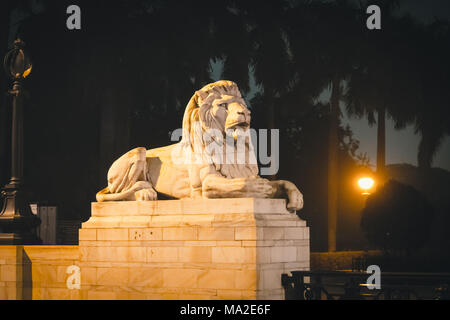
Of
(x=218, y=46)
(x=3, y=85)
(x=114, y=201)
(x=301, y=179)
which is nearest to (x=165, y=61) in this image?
(x=218, y=46)

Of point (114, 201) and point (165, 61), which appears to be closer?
point (114, 201)

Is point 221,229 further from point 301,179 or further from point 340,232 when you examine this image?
point 340,232

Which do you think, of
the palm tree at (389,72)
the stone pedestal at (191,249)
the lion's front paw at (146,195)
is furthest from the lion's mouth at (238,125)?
the palm tree at (389,72)

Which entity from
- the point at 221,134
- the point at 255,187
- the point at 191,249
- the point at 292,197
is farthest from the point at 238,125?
the point at 191,249

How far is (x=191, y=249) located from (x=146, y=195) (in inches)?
52.0

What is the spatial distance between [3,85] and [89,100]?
293 cm

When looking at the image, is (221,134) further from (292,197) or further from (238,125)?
(292,197)

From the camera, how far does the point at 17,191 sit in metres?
15.1

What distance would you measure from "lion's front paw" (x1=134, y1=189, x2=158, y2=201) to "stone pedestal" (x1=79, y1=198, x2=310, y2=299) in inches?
6.7

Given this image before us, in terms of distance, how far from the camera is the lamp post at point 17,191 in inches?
576

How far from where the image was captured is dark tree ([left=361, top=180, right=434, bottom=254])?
29.5 meters

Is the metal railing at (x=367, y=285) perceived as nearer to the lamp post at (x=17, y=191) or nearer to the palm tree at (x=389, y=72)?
the lamp post at (x=17, y=191)

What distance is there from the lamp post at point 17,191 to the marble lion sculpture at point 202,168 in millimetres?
2541

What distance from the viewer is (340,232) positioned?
130ft
